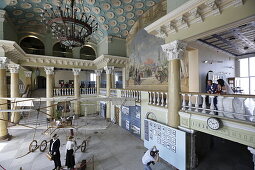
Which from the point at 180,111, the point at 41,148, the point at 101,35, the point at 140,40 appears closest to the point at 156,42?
the point at 140,40

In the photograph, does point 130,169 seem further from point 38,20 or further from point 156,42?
point 38,20

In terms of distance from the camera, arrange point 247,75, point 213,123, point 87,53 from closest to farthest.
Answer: point 213,123
point 247,75
point 87,53

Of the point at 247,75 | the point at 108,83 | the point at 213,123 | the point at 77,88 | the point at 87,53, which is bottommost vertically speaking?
the point at 213,123

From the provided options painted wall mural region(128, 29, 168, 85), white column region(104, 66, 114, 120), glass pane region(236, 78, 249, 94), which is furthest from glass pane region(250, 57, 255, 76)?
white column region(104, 66, 114, 120)

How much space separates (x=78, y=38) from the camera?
4797mm

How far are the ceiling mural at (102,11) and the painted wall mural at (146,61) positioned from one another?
1.56 metres

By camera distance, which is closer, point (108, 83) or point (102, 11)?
point (102, 11)

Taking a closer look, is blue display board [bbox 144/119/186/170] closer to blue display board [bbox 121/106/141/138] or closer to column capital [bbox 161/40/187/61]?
blue display board [bbox 121/106/141/138]

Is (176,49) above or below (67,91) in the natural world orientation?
above

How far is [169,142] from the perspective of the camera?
17.1ft

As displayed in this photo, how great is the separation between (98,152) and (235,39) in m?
9.46

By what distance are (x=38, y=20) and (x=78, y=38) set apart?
8.89 meters

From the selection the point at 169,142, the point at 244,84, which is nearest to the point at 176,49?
the point at 169,142

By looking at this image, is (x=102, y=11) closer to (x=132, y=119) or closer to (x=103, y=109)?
(x=132, y=119)
